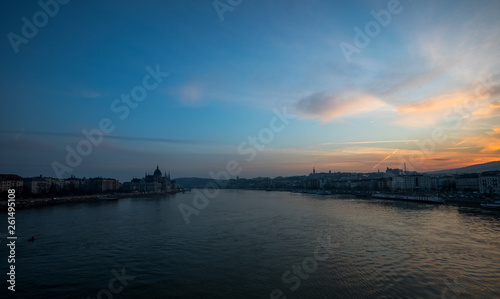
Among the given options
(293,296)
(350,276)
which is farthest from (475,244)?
(293,296)

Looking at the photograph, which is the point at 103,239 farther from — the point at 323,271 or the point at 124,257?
the point at 323,271

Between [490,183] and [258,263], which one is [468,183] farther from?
[258,263]

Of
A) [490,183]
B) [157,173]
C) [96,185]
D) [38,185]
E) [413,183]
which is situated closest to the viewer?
[490,183]

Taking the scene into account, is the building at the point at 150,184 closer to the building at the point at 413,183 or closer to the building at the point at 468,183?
the building at the point at 413,183

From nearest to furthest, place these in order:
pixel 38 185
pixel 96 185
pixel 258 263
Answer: pixel 258 263 → pixel 38 185 → pixel 96 185

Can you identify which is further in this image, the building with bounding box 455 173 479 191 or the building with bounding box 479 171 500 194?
the building with bounding box 455 173 479 191

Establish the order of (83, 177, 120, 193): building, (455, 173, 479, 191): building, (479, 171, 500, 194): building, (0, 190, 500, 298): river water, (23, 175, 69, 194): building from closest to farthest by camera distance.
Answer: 1. (0, 190, 500, 298): river water
2. (479, 171, 500, 194): building
3. (455, 173, 479, 191): building
4. (23, 175, 69, 194): building
5. (83, 177, 120, 193): building

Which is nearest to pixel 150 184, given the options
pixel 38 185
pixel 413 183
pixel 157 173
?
pixel 157 173

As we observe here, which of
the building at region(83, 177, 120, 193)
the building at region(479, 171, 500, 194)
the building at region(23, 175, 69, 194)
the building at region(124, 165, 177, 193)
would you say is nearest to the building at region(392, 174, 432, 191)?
the building at region(479, 171, 500, 194)

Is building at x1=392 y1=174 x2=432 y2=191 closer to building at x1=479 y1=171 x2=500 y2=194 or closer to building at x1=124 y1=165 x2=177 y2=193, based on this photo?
building at x1=479 y1=171 x2=500 y2=194
